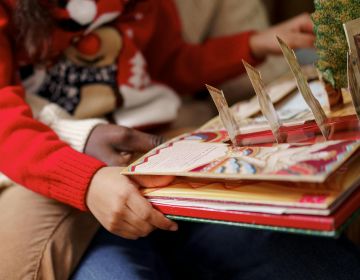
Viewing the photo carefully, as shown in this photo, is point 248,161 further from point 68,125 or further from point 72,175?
point 68,125

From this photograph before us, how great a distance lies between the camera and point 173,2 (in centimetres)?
106

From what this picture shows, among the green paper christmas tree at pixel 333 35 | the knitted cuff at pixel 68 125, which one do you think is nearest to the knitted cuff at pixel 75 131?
the knitted cuff at pixel 68 125

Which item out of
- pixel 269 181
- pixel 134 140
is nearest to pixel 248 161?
pixel 269 181

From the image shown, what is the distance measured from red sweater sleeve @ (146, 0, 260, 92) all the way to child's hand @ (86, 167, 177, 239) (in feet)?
1.54

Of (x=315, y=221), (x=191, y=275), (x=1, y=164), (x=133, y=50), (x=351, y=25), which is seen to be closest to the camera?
(x=315, y=221)

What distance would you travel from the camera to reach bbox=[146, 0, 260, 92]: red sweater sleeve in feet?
3.35

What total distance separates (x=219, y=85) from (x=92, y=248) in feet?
1.76

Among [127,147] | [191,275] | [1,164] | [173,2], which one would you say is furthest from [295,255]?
[173,2]

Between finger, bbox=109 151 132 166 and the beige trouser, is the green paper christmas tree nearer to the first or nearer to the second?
finger, bbox=109 151 132 166

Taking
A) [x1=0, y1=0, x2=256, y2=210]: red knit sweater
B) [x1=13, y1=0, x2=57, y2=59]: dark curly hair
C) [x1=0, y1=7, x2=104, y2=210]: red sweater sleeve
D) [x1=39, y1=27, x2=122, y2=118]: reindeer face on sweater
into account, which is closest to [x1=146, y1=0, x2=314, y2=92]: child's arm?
[x1=0, y1=0, x2=256, y2=210]: red knit sweater

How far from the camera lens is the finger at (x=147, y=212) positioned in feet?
1.88

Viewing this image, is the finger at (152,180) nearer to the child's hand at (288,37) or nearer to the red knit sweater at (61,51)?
the red knit sweater at (61,51)

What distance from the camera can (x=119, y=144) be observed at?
71cm

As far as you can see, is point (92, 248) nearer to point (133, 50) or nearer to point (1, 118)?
point (1, 118)
